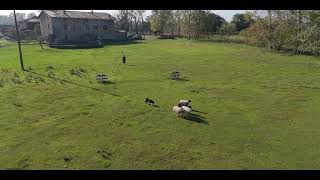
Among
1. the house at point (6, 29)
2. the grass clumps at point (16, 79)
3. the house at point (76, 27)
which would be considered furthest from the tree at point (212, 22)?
the grass clumps at point (16, 79)

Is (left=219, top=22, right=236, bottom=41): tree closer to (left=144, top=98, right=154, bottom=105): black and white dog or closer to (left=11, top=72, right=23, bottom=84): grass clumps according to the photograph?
(left=11, top=72, right=23, bottom=84): grass clumps

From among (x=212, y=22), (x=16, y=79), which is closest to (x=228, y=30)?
(x=212, y=22)

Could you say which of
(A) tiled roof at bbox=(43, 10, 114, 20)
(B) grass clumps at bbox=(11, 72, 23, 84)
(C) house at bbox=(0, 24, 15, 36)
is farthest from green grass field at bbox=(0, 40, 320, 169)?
(C) house at bbox=(0, 24, 15, 36)

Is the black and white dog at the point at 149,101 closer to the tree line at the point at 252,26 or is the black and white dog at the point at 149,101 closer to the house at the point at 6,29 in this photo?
the tree line at the point at 252,26

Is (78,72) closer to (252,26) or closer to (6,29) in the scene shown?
(252,26)

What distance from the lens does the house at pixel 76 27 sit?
89125 mm

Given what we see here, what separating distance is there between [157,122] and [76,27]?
79.0 metres

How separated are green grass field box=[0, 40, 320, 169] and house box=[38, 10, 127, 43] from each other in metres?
51.3

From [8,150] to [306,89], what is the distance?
2665 cm

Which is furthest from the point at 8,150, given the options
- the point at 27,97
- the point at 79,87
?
the point at 79,87

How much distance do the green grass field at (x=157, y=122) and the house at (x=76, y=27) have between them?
51.3m

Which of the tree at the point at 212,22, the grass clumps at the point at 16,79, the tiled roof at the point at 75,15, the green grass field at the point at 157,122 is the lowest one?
the green grass field at the point at 157,122

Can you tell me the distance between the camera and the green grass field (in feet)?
53.4

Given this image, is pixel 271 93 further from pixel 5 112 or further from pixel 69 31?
pixel 69 31
